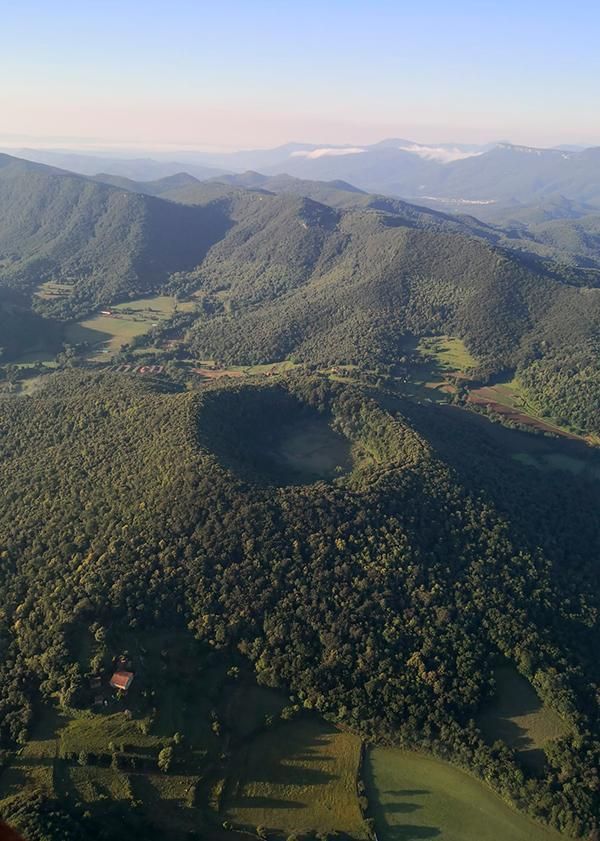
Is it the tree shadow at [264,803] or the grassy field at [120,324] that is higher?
the grassy field at [120,324]

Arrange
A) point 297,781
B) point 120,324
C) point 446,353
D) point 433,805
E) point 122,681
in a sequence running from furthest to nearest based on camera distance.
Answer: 1. point 120,324
2. point 446,353
3. point 122,681
4. point 297,781
5. point 433,805

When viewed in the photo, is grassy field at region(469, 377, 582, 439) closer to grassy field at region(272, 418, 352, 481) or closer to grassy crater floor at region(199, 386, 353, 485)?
grassy field at region(272, 418, 352, 481)

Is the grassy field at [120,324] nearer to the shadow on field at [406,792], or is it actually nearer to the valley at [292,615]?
the valley at [292,615]

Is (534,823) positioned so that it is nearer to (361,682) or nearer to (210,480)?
(361,682)

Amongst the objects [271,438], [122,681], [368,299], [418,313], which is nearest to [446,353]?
[418,313]

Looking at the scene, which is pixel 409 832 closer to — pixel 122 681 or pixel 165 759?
pixel 165 759

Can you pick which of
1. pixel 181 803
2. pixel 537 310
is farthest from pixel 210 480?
pixel 537 310

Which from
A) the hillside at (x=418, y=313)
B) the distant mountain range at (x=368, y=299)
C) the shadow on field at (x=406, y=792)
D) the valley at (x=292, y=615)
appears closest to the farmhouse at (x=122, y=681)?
the valley at (x=292, y=615)
